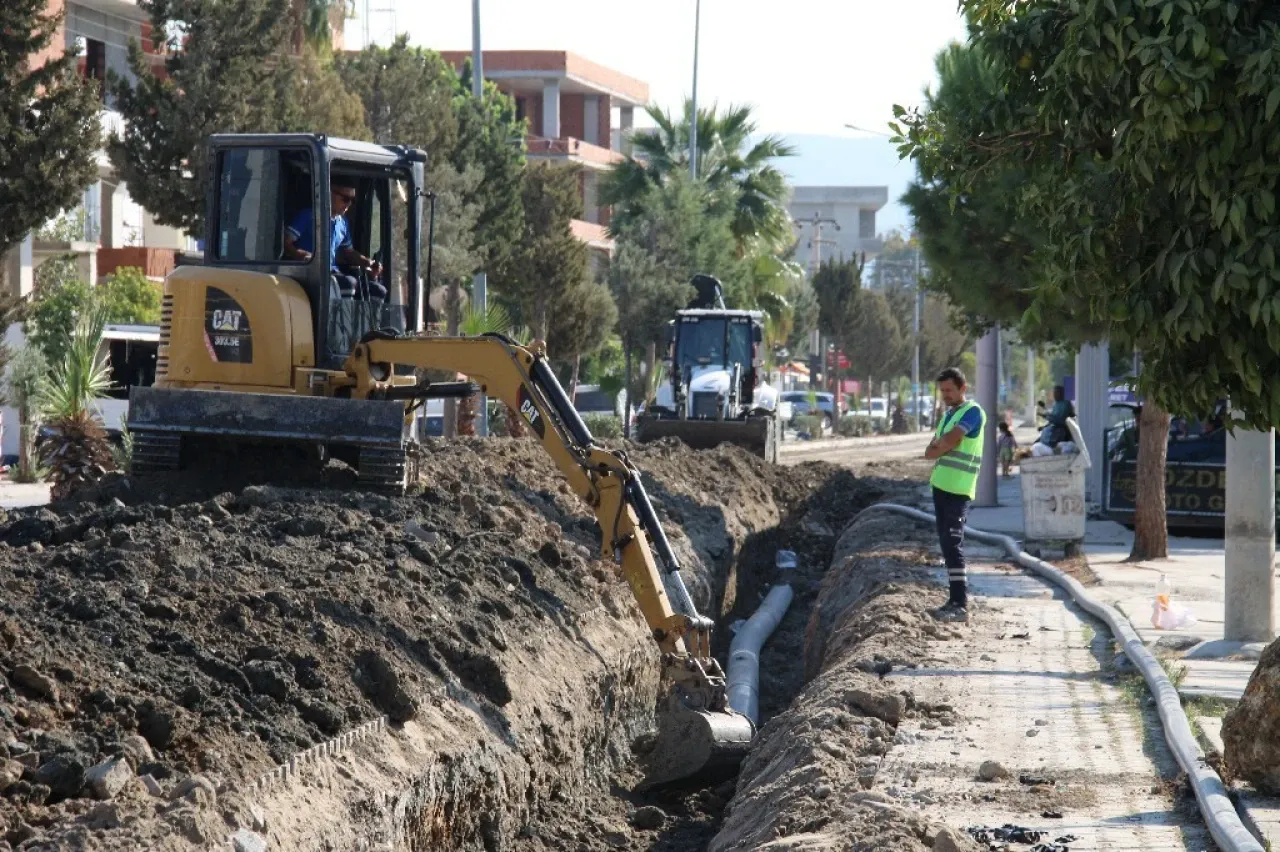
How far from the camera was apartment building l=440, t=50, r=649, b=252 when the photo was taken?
5962cm

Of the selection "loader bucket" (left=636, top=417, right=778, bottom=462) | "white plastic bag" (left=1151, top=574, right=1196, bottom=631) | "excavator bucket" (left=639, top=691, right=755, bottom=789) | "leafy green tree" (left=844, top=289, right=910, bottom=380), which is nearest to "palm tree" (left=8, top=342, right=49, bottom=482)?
"loader bucket" (left=636, top=417, right=778, bottom=462)

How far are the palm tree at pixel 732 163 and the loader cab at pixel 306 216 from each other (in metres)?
31.7

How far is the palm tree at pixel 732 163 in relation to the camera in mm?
45906

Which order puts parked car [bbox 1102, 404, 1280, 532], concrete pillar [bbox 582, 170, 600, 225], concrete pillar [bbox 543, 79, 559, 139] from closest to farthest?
1. parked car [bbox 1102, 404, 1280, 532]
2. concrete pillar [bbox 582, 170, 600, 225]
3. concrete pillar [bbox 543, 79, 559, 139]

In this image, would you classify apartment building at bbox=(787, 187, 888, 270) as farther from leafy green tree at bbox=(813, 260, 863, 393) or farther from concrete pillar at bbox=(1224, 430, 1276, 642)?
concrete pillar at bbox=(1224, 430, 1276, 642)

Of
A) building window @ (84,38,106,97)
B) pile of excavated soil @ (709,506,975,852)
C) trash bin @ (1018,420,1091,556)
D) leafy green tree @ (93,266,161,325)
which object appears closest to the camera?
pile of excavated soil @ (709,506,975,852)

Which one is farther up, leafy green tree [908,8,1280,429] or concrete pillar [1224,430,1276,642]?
leafy green tree [908,8,1280,429]

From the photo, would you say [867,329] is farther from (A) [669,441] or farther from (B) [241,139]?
(B) [241,139]

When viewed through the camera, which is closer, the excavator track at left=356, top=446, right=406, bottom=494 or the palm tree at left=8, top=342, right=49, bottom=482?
the excavator track at left=356, top=446, right=406, bottom=494

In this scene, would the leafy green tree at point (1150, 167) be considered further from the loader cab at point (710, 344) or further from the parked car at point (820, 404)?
the parked car at point (820, 404)

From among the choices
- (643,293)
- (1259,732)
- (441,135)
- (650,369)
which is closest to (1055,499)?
(1259,732)

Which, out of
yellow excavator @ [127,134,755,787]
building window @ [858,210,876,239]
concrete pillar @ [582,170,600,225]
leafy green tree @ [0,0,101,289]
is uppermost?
building window @ [858,210,876,239]

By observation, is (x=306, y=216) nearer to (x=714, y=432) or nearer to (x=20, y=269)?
(x=714, y=432)

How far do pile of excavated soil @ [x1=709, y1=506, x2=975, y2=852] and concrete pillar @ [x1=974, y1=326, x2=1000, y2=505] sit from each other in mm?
9632
